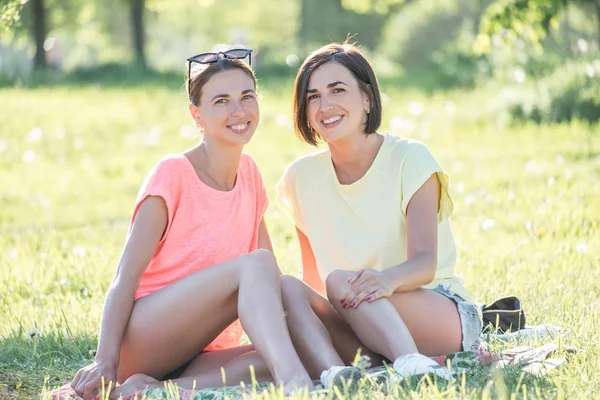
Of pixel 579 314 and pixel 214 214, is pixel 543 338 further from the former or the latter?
pixel 214 214

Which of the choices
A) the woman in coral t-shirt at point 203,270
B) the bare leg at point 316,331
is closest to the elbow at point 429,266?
the bare leg at point 316,331

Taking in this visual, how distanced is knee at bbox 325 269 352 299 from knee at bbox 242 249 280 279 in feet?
0.78

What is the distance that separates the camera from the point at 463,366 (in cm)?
359

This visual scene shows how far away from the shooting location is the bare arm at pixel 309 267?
14.1ft

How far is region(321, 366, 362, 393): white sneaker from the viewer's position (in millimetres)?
3291

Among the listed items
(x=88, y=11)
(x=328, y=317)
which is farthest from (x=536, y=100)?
(x=88, y=11)

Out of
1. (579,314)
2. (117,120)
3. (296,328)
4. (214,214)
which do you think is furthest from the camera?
(117,120)

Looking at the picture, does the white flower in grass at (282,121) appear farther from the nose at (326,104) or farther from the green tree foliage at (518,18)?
the nose at (326,104)

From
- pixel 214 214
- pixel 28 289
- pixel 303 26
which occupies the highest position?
pixel 303 26

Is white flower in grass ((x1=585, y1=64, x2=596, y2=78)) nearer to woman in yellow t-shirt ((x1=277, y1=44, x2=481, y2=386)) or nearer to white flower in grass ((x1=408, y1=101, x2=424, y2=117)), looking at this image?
white flower in grass ((x1=408, y1=101, x2=424, y2=117))

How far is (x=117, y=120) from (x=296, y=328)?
11474 millimetres

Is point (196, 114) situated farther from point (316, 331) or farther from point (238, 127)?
point (316, 331)

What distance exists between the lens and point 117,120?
1469cm

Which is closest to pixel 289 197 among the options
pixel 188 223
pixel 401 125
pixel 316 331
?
pixel 188 223
